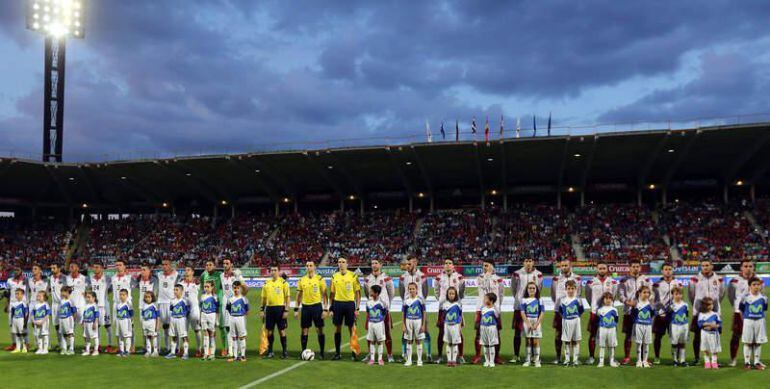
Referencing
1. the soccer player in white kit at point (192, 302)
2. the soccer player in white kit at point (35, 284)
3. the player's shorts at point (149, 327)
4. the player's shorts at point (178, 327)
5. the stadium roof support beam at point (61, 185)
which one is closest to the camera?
the player's shorts at point (178, 327)

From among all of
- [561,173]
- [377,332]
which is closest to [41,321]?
[377,332]

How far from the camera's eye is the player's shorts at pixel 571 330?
11586 millimetres

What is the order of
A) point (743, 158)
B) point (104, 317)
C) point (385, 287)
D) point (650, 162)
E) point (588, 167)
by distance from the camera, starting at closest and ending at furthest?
point (385, 287), point (104, 317), point (743, 158), point (650, 162), point (588, 167)

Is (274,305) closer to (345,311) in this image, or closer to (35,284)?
(345,311)

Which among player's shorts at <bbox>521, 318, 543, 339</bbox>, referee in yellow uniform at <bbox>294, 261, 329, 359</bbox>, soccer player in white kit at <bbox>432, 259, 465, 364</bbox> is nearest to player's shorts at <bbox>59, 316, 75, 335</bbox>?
referee in yellow uniform at <bbox>294, 261, 329, 359</bbox>

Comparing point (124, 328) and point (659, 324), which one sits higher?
point (659, 324)

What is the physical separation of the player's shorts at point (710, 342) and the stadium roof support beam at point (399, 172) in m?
31.5

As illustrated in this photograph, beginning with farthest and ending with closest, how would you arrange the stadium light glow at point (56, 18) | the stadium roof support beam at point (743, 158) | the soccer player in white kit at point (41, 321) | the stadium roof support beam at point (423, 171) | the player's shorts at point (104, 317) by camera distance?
the stadium light glow at point (56, 18) → the stadium roof support beam at point (423, 171) → the stadium roof support beam at point (743, 158) → the player's shorts at point (104, 317) → the soccer player in white kit at point (41, 321)

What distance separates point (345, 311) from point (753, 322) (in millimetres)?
7749

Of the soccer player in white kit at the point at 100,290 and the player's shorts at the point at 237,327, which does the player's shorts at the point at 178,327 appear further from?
the soccer player in white kit at the point at 100,290

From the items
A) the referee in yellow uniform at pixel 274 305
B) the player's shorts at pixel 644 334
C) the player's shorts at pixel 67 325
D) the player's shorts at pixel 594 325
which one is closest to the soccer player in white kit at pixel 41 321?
the player's shorts at pixel 67 325

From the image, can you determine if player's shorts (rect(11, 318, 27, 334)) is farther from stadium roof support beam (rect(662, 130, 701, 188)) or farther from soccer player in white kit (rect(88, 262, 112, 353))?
stadium roof support beam (rect(662, 130, 701, 188))

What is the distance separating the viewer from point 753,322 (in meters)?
11.1

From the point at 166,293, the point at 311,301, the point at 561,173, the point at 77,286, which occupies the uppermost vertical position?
the point at 561,173
